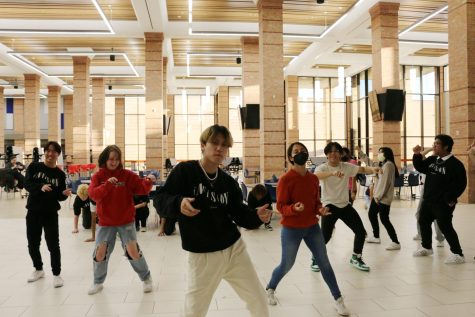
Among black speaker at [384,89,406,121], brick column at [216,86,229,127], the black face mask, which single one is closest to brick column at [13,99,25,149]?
brick column at [216,86,229,127]

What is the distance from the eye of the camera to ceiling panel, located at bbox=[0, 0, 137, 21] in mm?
13570

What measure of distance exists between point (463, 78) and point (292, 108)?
49.6 ft

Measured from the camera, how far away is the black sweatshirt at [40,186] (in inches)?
163

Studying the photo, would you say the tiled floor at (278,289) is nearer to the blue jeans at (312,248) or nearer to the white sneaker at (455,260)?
the white sneaker at (455,260)

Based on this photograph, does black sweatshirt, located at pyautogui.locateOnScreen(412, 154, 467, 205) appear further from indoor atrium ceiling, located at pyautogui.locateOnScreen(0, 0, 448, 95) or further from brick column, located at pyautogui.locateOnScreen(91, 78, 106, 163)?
brick column, located at pyautogui.locateOnScreen(91, 78, 106, 163)

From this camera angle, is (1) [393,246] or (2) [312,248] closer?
(2) [312,248]

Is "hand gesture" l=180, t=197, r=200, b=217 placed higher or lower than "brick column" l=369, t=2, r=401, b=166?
lower

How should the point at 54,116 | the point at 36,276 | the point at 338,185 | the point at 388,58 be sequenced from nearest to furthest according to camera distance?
1. the point at 338,185
2. the point at 36,276
3. the point at 388,58
4. the point at 54,116

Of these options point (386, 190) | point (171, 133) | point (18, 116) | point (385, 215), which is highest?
point (18, 116)

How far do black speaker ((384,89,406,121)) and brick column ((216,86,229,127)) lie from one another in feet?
51.5

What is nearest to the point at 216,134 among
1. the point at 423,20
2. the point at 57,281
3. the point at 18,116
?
the point at 57,281

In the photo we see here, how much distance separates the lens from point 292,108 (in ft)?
82.6

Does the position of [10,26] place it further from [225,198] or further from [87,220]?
[225,198]

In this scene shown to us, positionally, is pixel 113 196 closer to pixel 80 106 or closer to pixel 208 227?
pixel 208 227
